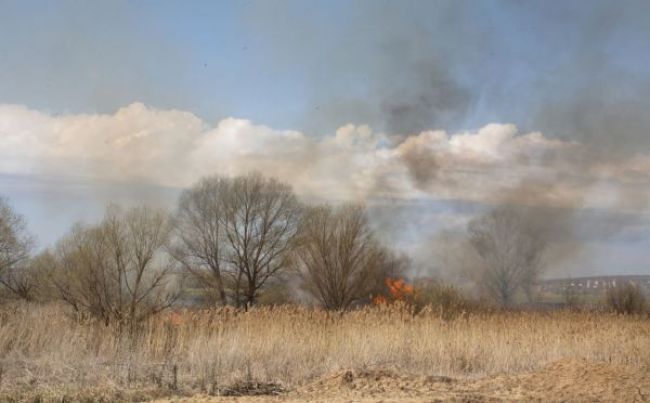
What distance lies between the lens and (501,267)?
3862 cm

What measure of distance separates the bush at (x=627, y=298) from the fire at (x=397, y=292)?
915cm

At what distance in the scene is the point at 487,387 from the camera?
1097 cm

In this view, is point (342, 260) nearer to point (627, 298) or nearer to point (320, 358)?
point (627, 298)

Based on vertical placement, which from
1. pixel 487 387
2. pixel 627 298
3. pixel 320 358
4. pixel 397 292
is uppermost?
pixel 397 292

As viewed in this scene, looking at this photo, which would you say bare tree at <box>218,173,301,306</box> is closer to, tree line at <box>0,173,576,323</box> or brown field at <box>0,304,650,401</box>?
tree line at <box>0,173,576,323</box>

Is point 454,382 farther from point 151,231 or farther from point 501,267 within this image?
point 501,267

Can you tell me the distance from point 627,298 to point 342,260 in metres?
13.3

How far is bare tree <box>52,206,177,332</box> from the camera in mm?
21188

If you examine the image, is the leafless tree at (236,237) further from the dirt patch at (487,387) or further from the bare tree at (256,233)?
the dirt patch at (487,387)

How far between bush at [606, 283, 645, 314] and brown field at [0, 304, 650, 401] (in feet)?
34.5

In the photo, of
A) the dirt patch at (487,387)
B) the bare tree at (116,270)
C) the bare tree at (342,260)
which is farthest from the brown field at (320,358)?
the bare tree at (342,260)

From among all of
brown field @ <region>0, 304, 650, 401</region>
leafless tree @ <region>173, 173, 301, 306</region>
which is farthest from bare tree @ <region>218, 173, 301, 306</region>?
brown field @ <region>0, 304, 650, 401</region>

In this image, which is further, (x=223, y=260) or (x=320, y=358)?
(x=223, y=260)

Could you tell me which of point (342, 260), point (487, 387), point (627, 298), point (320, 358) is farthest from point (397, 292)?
point (487, 387)
